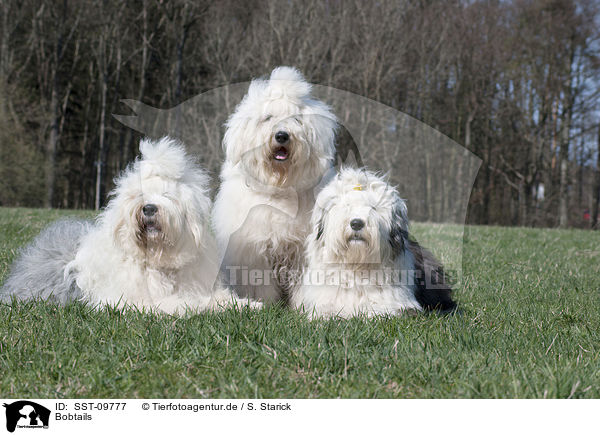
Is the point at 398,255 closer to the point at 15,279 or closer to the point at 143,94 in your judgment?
the point at 15,279

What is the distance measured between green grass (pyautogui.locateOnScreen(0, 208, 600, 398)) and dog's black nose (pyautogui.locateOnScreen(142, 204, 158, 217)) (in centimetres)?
65

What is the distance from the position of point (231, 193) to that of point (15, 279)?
5.93 ft

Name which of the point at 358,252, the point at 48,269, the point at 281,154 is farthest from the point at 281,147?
the point at 48,269

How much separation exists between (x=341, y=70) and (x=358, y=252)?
1324cm

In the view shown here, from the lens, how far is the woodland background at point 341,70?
1708 centimetres

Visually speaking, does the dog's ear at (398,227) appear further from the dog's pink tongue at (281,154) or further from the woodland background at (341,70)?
the woodland background at (341,70)

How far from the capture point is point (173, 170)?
367 cm

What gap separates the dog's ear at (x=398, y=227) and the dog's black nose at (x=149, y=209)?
1613mm

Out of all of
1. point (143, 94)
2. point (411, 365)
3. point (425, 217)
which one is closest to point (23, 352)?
point (411, 365)

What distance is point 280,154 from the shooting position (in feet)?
13.0

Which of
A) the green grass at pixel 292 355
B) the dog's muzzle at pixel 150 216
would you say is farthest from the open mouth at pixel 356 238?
the dog's muzzle at pixel 150 216

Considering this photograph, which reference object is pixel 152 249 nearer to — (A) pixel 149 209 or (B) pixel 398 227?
(A) pixel 149 209
